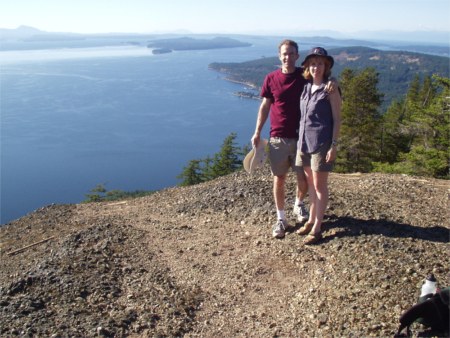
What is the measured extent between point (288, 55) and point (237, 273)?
259cm

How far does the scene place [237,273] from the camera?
4883mm

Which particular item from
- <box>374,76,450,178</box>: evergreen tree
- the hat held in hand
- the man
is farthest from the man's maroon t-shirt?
<box>374,76,450,178</box>: evergreen tree

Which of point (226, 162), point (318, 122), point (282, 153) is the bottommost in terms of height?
point (226, 162)

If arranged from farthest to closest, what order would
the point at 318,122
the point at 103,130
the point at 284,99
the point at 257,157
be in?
the point at 103,130 < the point at 257,157 < the point at 284,99 < the point at 318,122

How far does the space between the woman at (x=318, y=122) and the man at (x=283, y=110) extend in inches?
7.3

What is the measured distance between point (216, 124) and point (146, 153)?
17.6 meters

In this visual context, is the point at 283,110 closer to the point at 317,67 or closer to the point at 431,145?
the point at 317,67

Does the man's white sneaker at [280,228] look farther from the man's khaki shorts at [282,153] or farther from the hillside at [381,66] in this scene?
the hillside at [381,66]

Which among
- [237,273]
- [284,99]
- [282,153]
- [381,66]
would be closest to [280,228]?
[237,273]

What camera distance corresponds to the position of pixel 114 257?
5.57 metres

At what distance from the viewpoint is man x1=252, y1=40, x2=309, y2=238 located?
181 inches

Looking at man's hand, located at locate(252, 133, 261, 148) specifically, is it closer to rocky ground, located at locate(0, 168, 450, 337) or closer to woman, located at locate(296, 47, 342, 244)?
woman, located at locate(296, 47, 342, 244)

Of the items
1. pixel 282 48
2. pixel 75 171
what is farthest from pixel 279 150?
pixel 75 171

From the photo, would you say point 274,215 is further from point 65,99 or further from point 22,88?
point 22,88
